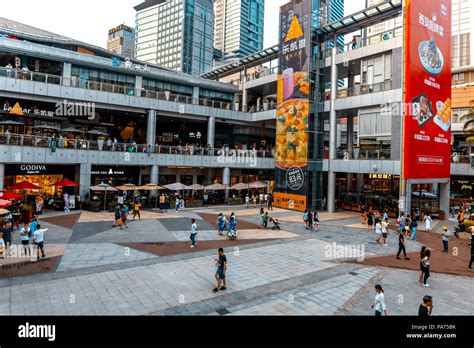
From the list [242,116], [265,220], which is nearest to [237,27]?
[242,116]

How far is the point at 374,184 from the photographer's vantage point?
143 feet

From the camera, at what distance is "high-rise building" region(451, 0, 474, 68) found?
92.0 metres

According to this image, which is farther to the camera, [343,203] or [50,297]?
[343,203]

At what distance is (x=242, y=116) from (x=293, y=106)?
33.7 feet

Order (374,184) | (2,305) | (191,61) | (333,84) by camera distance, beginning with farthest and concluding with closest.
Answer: (191,61) < (374,184) < (333,84) < (2,305)

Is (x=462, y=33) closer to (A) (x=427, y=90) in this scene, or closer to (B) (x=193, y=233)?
(A) (x=427, y=90)

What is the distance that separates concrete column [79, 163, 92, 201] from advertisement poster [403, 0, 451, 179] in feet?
100

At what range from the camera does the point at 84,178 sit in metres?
31.9

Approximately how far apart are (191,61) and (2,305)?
167m

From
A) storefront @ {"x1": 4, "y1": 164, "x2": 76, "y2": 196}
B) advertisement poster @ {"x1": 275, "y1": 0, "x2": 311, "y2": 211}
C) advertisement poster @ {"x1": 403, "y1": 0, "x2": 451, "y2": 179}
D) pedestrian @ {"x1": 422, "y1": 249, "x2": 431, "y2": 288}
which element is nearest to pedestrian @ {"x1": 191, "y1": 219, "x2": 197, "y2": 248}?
pedestrian @ {"x1": 422, "y1": 249, "x2": 431, "y2": 288}

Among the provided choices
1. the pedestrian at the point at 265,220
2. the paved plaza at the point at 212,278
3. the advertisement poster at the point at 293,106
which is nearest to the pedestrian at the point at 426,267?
the paved plaza at the point at 212,278

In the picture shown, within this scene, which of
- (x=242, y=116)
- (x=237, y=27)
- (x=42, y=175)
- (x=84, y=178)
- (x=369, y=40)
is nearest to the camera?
(x=84, y=178)

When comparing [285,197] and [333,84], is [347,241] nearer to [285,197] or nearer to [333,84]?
[285,197]
